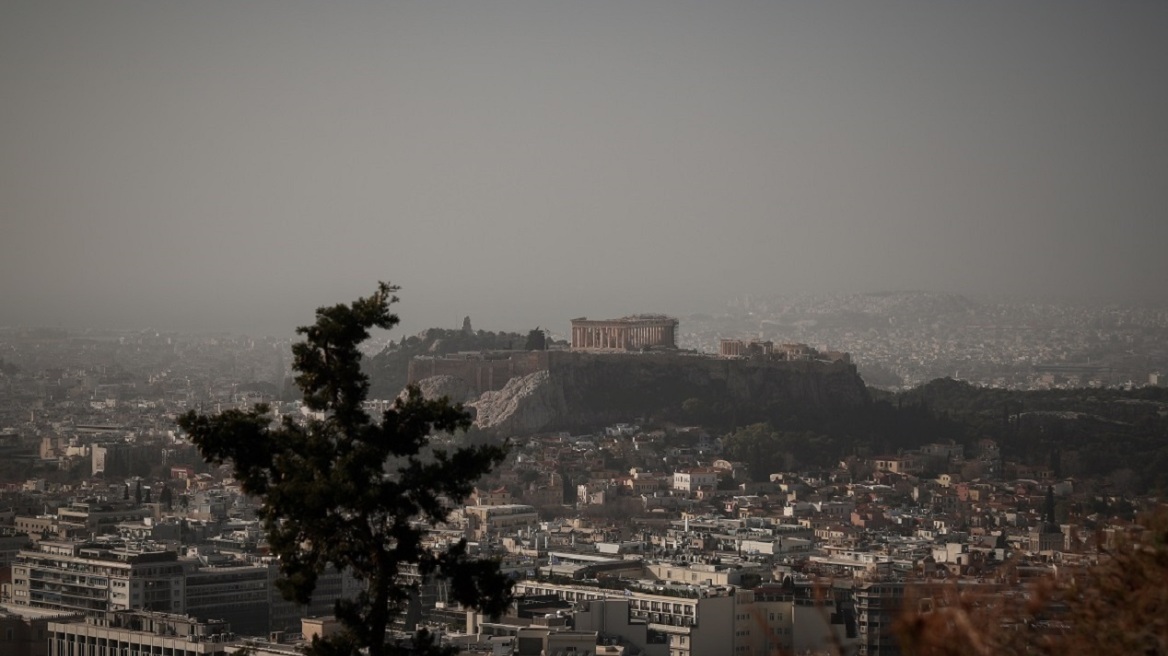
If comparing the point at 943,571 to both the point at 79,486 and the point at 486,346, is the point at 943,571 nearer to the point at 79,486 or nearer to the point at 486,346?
the point at 79,486

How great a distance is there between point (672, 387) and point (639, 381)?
127 centimetres

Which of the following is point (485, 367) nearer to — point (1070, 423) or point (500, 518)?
point (1070, 423)

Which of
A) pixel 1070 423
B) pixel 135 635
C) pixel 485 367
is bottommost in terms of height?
pixel 135 635

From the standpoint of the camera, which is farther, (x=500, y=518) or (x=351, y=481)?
(x=500, y=518)

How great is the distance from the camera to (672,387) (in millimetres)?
93375

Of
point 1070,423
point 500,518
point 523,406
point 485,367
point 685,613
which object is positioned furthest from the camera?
point 1070,423

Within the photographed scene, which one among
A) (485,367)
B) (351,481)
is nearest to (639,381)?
(485,367)

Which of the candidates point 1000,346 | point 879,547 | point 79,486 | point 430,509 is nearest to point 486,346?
point 79,486

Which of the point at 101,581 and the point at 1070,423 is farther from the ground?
the point at 1070,423

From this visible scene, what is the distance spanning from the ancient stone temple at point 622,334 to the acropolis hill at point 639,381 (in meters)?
4.00

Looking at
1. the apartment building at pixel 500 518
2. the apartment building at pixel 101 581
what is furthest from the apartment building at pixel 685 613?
the apartment building at pixel 500 518

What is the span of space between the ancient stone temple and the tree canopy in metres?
82.7

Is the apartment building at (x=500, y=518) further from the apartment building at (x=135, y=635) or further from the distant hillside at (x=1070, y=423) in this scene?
the apartment building at (x=135, y=635)

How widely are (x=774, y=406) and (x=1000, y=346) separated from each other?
276ft
